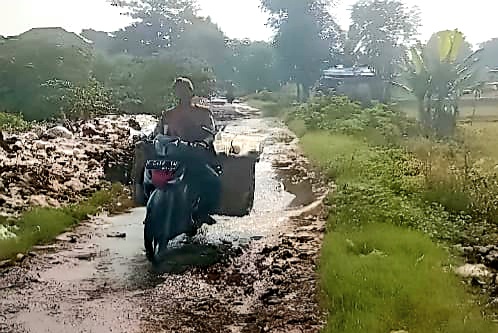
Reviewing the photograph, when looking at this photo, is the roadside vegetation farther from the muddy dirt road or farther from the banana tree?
the banana tree

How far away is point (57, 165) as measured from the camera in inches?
465

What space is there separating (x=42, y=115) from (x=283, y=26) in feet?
93.6

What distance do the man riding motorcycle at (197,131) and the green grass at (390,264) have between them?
1.47 meters

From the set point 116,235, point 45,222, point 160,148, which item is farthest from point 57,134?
point 160,148

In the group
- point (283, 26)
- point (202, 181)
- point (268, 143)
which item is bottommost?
point (268, 143)

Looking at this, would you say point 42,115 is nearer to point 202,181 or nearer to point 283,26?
point 202,181

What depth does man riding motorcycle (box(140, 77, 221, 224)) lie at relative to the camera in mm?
7727

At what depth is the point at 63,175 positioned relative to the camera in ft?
36.9

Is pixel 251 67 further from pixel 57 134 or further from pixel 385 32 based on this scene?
pixel 57 134

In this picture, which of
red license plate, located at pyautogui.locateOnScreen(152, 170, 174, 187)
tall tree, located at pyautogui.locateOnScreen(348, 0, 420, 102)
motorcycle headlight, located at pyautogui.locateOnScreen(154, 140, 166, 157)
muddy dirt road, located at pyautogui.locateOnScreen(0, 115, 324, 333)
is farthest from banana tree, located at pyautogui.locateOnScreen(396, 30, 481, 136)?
tall tree, located at pyautogui.locateOnScreen(348, 0, 420, 102)

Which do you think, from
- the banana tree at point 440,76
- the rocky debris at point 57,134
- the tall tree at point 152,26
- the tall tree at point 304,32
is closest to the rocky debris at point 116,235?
the rocky debris at point 57,134

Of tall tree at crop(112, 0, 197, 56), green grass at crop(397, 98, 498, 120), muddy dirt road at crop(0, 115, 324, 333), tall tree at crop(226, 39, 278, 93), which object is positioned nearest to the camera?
muddy dirt road at crop(0, 115, 324, 333)

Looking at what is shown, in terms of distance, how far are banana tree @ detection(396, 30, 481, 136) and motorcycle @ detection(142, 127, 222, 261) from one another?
531 inches

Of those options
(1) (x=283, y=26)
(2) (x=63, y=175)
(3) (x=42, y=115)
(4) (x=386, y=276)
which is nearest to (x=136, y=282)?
(4) (x=386, y=276)
